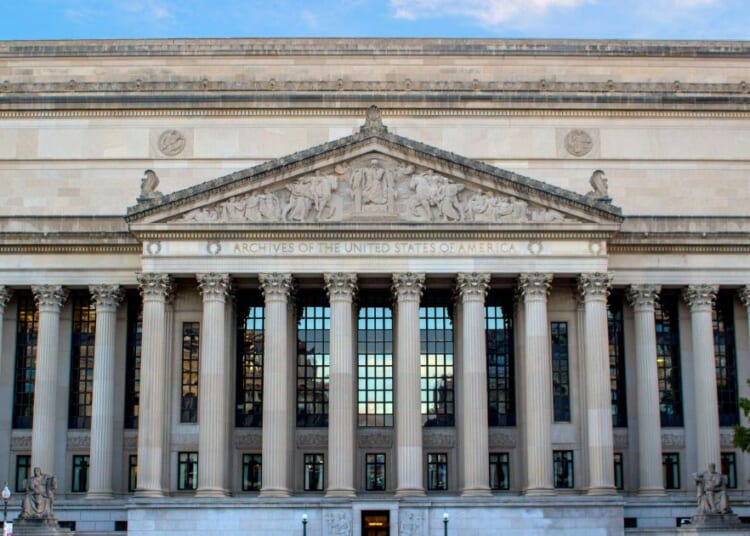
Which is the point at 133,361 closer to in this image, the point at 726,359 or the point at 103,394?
the point at 103,394

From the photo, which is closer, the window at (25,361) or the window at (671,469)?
the window at (671,469)

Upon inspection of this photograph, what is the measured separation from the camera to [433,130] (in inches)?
2876

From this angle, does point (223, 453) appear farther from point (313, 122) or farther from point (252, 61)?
point (252, 61)

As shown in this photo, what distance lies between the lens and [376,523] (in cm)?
5672

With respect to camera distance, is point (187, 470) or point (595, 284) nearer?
point (595, 284)

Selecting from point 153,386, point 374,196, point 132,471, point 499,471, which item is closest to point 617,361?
point 499,471

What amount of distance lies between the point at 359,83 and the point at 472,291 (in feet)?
67.0

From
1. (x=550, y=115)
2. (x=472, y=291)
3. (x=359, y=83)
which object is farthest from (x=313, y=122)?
(x=472, y=291)

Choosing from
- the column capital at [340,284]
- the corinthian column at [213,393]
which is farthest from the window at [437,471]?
the corinthian column at [213,393]

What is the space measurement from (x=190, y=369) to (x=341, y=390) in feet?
28.7

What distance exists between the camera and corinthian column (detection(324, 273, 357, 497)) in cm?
5744

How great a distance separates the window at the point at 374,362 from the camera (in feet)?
205

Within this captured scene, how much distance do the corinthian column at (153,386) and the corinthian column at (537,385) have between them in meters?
18.0

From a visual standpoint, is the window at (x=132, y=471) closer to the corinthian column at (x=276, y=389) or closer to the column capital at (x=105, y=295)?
the column capital at (x=105, y=295)
